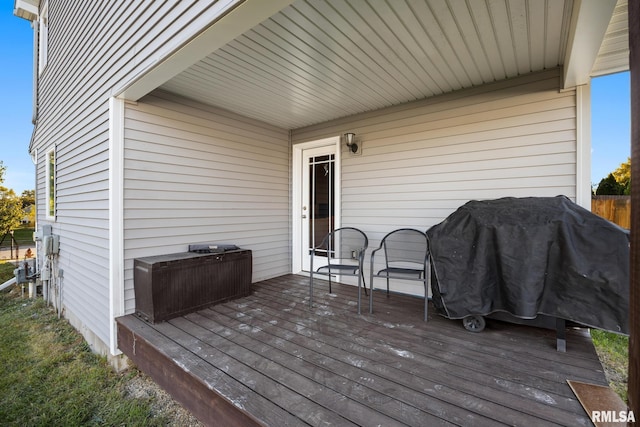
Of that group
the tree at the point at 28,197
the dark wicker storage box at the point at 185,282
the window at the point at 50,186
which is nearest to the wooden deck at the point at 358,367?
the dark wicker storage box at the point at 185,282

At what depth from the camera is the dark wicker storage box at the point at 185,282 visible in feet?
8.79

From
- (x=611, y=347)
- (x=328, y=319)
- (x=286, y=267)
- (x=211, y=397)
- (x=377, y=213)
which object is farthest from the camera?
(x=286, y=267)

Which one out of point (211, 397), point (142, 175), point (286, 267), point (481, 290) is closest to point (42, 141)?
point (142, 175)

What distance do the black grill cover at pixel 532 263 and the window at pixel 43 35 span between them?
7.49 m

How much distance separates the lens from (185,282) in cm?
290

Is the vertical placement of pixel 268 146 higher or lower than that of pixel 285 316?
higher

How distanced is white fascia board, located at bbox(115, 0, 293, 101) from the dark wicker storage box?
5.39ft

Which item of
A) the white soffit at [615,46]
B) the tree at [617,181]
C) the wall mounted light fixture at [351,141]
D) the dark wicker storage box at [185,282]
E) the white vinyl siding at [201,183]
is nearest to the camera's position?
the white soffit at [615,46]

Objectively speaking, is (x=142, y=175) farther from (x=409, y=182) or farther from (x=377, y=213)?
(x=409, y=182)

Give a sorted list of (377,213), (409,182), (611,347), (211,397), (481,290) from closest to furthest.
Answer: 1. (211,397)
2. (481,290)
3. (611,347)
4. (409,182)
5. (377,213)

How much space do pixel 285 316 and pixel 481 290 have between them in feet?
5.97

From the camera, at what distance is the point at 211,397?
5.69 feet

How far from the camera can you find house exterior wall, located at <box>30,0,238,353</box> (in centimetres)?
222

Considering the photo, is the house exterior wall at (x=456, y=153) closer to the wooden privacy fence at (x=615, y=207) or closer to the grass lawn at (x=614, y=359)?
the wooden privacy fence at (x=615, y=207)
